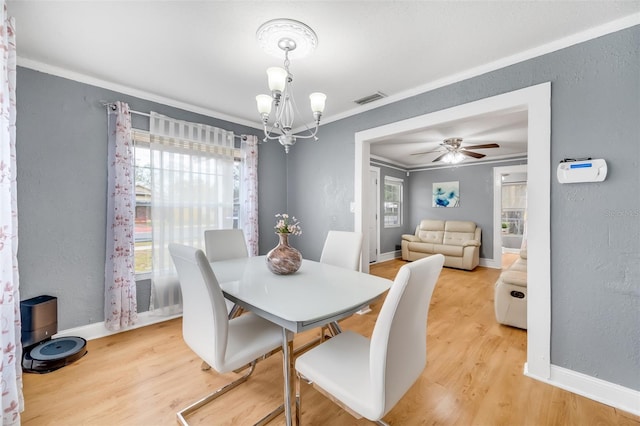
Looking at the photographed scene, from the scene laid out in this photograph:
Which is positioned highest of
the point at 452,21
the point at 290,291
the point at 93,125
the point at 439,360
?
the point at 452,21

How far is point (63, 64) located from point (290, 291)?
2.79m

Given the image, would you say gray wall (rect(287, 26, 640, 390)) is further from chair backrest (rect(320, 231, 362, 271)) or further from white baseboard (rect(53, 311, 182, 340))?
white baseboard (rect(53, 311, 182, 340))

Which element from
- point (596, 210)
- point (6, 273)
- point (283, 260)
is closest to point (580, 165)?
point (596, 210)

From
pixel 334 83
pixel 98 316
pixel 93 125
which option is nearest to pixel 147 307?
pixel 98 316

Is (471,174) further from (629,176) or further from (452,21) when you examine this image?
(452,21)

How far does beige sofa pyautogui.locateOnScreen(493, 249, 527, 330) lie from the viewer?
266 centimetres

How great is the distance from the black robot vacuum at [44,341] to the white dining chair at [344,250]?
2059mm

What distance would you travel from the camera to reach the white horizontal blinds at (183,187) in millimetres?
2791

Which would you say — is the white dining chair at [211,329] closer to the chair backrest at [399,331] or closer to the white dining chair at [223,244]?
the chair backrest at [399,331]

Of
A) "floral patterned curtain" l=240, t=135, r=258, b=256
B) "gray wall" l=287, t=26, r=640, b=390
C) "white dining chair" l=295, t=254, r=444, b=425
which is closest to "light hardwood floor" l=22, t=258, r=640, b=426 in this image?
"gray wall" l=287, t=26, r=640, b=390

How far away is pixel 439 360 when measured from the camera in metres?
2.14

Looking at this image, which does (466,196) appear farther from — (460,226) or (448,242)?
(448,242)

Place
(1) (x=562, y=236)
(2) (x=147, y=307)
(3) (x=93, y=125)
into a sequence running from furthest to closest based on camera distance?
(2) (x=147, y=307), (3) (x=93, y=125), (1) (x=562, y=236)

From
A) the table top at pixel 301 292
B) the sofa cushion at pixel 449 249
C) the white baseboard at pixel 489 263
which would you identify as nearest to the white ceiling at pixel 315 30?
the table top at pixel 301 292
